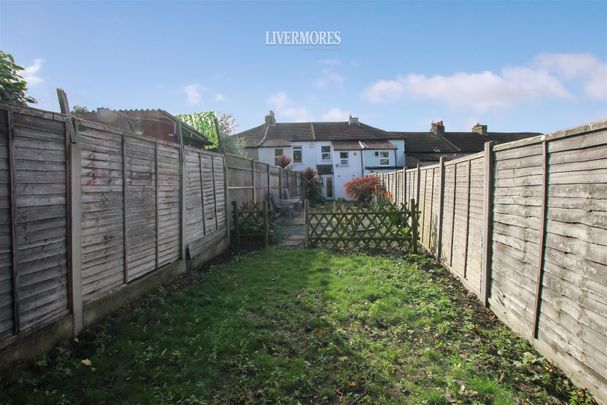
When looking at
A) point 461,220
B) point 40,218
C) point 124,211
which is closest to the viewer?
point 40,218

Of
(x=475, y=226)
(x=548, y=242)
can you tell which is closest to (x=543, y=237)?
(x=548, y=242)

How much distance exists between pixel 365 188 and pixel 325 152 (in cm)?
1492

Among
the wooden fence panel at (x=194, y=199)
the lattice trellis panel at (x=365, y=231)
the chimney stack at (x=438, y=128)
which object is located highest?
the chimney stack at (x=438, y=128)

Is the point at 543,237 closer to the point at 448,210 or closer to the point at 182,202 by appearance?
the point at 448,210

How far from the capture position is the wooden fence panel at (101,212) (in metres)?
3.61

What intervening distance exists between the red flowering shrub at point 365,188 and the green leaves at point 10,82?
14943 mm

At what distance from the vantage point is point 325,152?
31.9m

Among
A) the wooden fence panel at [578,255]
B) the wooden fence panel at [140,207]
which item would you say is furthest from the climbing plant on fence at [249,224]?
the wooden fence panel at [578,255]

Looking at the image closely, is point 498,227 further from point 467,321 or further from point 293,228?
point 293,228

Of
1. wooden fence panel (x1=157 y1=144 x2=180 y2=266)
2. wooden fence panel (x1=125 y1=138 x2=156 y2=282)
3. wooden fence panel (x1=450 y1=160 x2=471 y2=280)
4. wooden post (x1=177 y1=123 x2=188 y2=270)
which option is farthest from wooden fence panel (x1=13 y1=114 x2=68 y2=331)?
wooden fence panel (x1=450 y1=160 x2=471 y2=280)

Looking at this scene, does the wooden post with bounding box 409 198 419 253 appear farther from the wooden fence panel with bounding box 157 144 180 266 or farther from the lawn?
the wooden fence panel with bounding box 157 144 180 266

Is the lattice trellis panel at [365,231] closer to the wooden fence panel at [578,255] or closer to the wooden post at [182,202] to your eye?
the wooden post at [182,202]

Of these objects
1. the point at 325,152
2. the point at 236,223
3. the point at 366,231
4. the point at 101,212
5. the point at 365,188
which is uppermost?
the point at 325,152

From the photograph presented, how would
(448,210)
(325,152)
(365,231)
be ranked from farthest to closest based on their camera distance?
(325,152) < (365,231) < (448,210)
